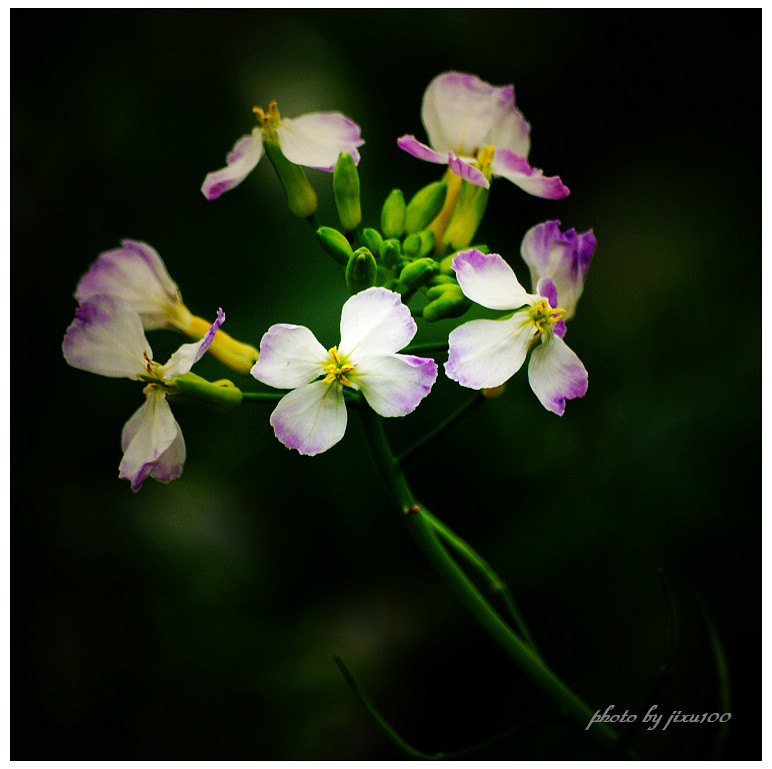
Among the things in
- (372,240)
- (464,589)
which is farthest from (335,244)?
(464,589)

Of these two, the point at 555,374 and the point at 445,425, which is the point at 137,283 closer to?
the point at 445,425

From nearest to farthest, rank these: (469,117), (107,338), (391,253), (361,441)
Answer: (107,338) < (391,253) < (469,117) < (361,441)

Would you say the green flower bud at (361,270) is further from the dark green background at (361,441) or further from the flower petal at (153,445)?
the dark green background at (361,441)

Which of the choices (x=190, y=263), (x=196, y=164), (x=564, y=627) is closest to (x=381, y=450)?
(x=564, y=627)

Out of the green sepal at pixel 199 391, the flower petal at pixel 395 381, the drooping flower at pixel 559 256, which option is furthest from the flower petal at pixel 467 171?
the green sepal at pixel 199 391

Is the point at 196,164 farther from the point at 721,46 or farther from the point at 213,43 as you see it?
the point at 721,46
